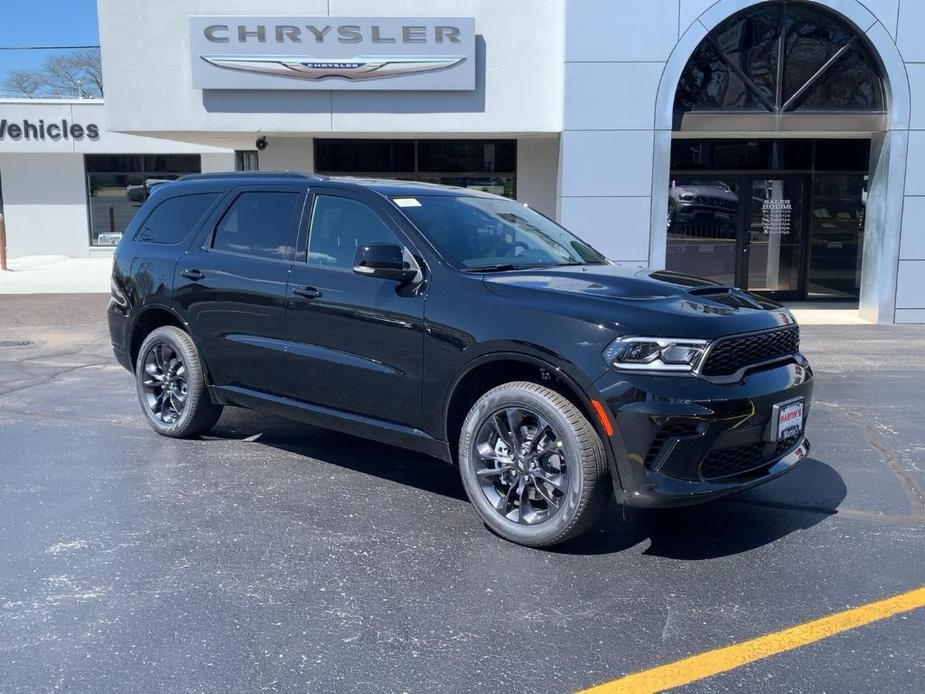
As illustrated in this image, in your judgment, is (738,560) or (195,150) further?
(195,150)

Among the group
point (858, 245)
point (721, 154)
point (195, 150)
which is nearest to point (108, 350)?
point (721, 154)

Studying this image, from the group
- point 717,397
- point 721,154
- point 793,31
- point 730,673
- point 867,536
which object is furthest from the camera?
point 721,154

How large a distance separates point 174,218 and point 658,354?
13.4 feet

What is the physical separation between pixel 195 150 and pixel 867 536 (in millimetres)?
21623

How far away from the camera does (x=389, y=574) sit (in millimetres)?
4137

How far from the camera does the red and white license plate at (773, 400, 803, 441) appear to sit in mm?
4320

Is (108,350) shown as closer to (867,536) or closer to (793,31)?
(867,536)

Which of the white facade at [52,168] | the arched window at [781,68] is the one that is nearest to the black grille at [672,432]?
the arched window at [781,68]

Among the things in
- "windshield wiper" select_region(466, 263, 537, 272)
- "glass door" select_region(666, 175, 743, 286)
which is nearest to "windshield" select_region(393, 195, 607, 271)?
"windshield wiper" select_region(466, 263, 537, 272)

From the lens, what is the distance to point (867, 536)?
4.66m

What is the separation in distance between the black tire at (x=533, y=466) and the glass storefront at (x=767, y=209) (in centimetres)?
1104

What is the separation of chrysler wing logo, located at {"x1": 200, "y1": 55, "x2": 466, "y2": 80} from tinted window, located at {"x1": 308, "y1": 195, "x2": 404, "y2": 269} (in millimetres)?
8000

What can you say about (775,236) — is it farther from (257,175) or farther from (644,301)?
(644,301)

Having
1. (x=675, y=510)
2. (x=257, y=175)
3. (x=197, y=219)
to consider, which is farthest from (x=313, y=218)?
(x=675, y=510)
